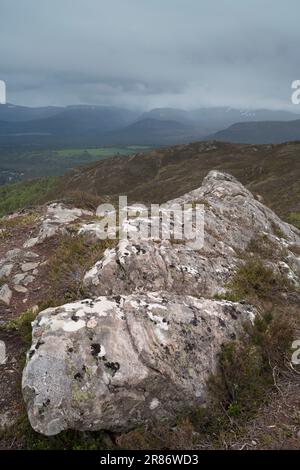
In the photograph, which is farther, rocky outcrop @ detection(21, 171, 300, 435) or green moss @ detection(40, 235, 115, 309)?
green moss @ detection(40, 235, 115, 309)

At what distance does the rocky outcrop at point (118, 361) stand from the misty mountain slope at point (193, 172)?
46.8 m

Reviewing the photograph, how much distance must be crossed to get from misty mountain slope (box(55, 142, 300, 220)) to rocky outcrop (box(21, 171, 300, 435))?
45.4 metres

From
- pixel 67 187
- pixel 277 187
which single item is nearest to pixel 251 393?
pixel 277 187

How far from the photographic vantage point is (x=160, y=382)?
6.94 metres

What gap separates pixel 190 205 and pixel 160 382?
9690 millimetres

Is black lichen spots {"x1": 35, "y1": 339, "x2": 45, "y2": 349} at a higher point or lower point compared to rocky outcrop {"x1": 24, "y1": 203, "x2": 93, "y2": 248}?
lower

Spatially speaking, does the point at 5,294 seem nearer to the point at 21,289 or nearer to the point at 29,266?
the point at 21,289

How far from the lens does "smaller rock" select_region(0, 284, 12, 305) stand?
1062cm

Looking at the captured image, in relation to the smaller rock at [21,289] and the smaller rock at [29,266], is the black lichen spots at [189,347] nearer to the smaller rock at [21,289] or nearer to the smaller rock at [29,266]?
the smaller rock at [21,289]

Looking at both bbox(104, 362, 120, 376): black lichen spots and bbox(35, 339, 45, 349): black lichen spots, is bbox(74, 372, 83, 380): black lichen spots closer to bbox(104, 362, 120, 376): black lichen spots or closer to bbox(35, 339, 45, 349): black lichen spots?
bbox(104, 362, 120, 376): black lichen spots

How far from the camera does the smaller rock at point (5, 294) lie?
1062cm

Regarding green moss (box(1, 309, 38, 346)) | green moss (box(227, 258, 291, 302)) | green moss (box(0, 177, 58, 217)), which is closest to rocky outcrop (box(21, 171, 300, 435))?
green moss (box(227, 258, 291, 302))

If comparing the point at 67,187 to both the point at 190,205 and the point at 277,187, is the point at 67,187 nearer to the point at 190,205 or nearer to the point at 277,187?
the point at 277,187

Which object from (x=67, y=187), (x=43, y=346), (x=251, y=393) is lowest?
(x=67, y=187)
